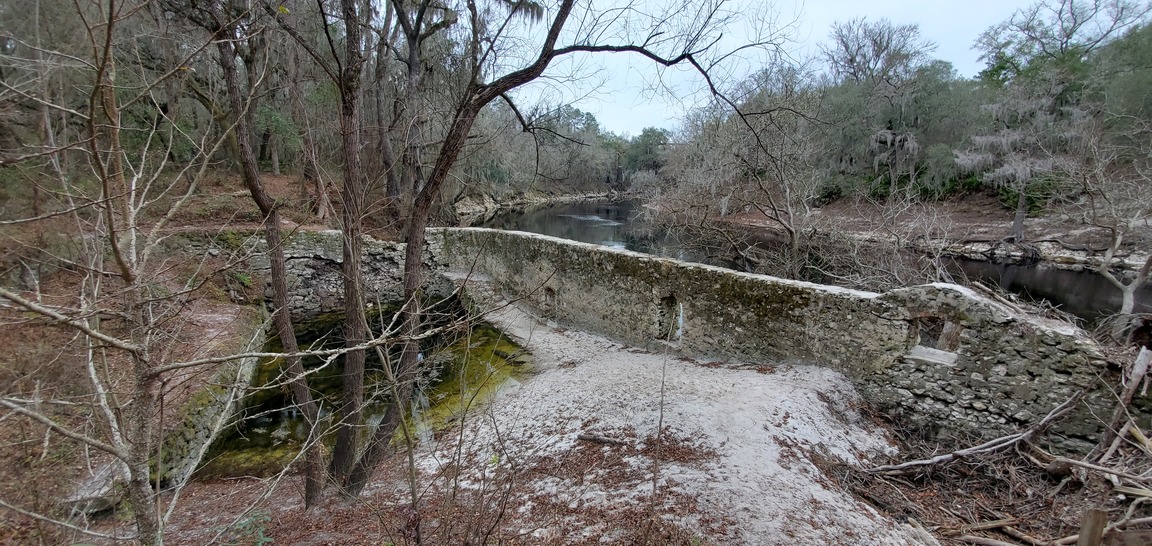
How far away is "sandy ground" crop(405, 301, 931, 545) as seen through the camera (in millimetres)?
3277

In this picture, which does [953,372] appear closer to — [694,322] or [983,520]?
[983,520]

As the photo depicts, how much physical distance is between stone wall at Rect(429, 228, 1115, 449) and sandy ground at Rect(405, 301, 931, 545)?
0.41 meters

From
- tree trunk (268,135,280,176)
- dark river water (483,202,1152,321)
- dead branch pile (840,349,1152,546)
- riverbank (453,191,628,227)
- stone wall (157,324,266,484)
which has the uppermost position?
tree trunk (268,135,280,176)

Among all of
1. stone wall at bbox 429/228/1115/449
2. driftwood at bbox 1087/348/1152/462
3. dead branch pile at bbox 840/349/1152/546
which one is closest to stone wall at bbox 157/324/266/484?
stone wall at bbox 429/228/1115/449

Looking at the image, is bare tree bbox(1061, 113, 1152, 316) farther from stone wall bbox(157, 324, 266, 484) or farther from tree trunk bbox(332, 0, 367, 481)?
stone wall bbox(157, 324, 266, 484)

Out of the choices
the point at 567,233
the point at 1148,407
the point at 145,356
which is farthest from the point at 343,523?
the point at 567,233

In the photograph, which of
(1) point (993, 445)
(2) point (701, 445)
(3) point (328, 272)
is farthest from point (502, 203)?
(1) point (993, 445)

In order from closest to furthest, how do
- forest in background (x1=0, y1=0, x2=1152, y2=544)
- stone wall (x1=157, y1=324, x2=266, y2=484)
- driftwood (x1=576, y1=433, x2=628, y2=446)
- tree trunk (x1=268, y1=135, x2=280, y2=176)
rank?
forest in background (x1=0, y1=0, x2=1152, y2=544) < driftwood (x1=576, y1=433, x2=628, y2=446) < stone wall (x1=157, y1=324, x2=266, y2=484) < tree trunk (x1=268, y1=135, x2=280, y2=176)

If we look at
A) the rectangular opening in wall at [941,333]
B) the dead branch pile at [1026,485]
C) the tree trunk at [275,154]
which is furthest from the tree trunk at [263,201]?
the tree trunk at [275,154]

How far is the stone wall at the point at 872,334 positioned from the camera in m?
4.32

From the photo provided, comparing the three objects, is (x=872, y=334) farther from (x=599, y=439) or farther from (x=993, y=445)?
(x=599, y=439)

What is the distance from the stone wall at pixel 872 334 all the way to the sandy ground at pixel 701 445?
1.34 ft

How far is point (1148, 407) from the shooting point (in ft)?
12.8

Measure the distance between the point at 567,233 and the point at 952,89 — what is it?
23.0 meters
